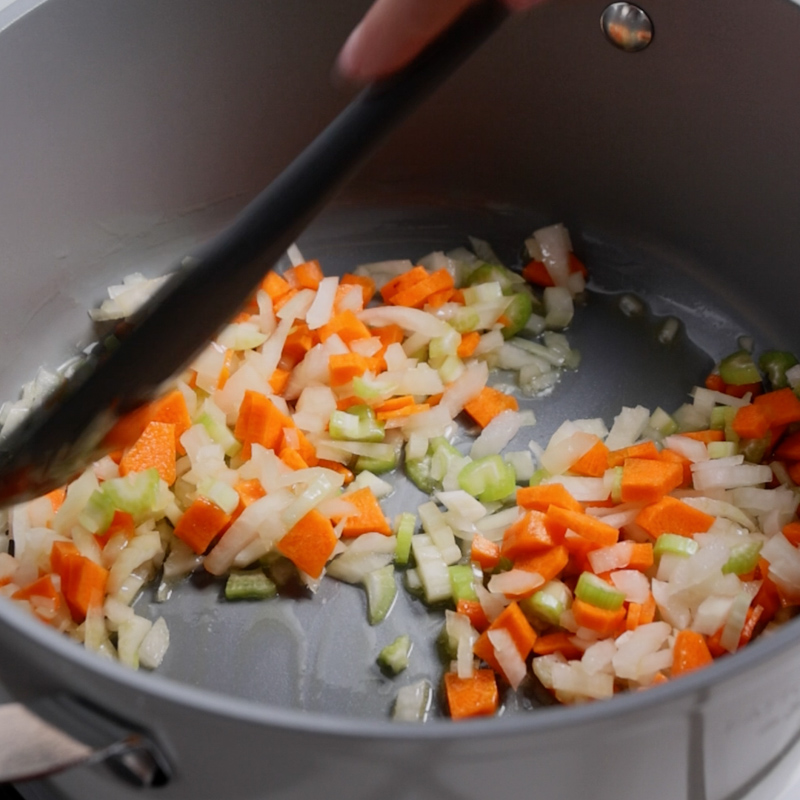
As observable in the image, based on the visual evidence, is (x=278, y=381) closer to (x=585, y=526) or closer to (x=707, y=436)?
(x=585, y=526)

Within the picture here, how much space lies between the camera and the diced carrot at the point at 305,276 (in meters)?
1.67

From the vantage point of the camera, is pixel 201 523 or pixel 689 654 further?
pixel 201 523

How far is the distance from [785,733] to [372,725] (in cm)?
53

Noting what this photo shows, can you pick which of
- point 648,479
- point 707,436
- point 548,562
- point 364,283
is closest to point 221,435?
point 364,283

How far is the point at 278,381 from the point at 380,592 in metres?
0.41

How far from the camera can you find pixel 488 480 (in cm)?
141

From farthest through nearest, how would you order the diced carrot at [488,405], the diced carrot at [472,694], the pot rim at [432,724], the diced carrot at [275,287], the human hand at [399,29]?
1. the diced carrot at [275,287]
2. the diced carrot at [488,405]
3. the diced carrot at [472,694]
4. the human hand at [399,29]
5. the pot rim at [432,724]

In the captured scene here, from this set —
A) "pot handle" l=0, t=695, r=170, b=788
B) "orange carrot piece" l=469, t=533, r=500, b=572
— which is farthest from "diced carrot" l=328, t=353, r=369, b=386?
"pot handle" l=0, t=695, r=170, b=788

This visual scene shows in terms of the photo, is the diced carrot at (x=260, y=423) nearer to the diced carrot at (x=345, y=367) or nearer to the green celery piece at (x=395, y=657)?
the diced carrot at (x=345, y=367)

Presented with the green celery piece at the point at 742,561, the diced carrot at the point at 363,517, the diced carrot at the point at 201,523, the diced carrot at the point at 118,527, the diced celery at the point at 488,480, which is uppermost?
the diced carrot at the point at 118,527

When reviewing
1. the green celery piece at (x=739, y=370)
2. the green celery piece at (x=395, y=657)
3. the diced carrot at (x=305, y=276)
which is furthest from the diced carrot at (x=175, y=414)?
the green celery piece at (x=739, y=370)

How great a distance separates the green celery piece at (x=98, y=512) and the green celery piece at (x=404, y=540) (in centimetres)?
41

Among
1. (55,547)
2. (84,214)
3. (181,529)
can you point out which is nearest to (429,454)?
(181,529)

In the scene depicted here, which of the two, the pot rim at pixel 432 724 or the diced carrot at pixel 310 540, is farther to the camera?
the diced carrot at pixel 310 540
